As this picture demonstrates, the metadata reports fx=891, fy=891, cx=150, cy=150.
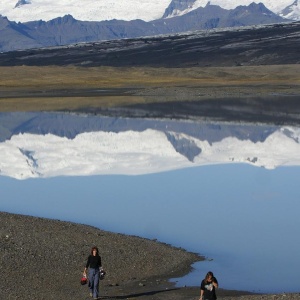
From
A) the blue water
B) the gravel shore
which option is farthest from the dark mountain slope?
the gravel shore

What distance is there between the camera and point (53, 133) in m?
49.9

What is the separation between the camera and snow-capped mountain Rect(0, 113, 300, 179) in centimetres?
3597

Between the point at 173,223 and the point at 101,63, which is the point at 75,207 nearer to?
the point at 173,223

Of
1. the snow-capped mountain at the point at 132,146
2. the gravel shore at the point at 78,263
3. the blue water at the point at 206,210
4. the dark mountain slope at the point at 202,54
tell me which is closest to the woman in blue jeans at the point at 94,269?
the gravel shore at the point at 78,263

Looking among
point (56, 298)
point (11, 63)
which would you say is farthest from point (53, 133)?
point (11, 63)

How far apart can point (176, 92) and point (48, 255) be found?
6530 centimetres

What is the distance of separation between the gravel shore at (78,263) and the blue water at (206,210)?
0.73 metres

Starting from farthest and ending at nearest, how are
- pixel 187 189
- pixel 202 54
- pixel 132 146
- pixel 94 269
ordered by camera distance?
1. pixel 202 54
2. pixel 132 146
3. pixel 187 189
4. pixel 94 269

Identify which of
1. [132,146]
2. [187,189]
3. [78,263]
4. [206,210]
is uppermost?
[132,146]

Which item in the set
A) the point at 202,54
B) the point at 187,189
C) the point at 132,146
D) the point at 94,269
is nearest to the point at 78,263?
the point at 94,269

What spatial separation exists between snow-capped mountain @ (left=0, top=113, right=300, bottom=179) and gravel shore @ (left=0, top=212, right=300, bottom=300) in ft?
41.5

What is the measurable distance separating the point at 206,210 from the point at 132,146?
17.0 metres

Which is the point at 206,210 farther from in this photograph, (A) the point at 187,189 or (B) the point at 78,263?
(B) the point at 78,263

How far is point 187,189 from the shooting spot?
95.1 feet
